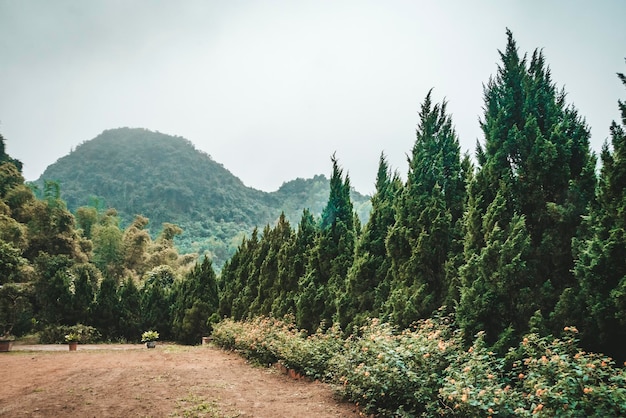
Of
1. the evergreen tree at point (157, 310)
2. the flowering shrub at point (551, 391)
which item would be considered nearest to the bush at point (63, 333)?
the evergreen tree at point (157, 310)

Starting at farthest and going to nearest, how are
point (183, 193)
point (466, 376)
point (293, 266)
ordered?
point (183, 193)
point (293, 266)
point (466, 376)

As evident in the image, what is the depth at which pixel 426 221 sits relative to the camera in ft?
25.9

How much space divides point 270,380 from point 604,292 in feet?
20.8

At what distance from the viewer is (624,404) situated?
3023 millimetres

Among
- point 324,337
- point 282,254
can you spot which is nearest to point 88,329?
point 282,254

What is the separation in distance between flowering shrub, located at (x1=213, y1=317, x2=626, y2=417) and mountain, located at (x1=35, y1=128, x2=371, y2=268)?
46.8 meters

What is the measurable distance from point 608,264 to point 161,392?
6.93 metres

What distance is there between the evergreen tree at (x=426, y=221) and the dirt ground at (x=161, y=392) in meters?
2.39

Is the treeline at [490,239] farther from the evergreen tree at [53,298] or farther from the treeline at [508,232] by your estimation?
the evergreen tree at [53,298]

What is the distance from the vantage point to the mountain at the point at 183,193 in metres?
61.8

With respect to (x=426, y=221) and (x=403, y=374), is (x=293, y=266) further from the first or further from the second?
(x=403, y=374)

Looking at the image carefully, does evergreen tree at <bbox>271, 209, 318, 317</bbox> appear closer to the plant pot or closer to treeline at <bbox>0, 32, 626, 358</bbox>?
treeline at <bbox>0, 32, 626, 358</bbox>

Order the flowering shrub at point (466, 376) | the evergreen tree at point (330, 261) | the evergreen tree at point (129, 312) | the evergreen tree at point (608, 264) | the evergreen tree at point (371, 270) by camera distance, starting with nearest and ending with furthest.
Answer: the flowering shrub at point (466, 376), the evergreen tree at point (608, 264), the evergreen tree at point (371, 270), the evergreen tree at point (330, 261), the evergreen tree at point (129, 312)

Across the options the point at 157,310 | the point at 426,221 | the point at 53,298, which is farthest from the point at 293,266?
the point at 53,298
